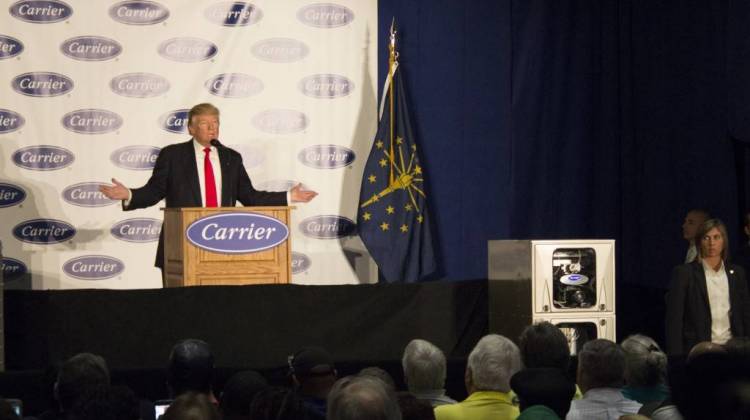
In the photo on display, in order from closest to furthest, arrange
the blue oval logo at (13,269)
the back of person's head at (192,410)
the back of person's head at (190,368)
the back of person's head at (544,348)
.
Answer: the back of person's head at (192,410) < the back of person's head at (190,368) < the back of person's head at (544,348) < the blue oval logo at (13,269)

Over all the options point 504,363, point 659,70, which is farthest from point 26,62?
point 504,363

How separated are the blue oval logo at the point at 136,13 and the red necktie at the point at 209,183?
2.00m

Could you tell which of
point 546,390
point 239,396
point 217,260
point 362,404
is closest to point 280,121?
point 217,260

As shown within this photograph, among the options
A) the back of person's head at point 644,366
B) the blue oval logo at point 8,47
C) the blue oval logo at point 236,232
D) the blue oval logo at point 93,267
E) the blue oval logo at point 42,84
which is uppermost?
the blue oval logo at point 8,47

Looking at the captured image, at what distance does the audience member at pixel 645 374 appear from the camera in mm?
4195

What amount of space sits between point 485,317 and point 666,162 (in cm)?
270

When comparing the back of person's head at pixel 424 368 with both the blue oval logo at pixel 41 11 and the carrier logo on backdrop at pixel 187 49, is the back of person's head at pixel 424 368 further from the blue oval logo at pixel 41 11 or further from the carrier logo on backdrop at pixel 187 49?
the blue oval logo at pixel 41 11

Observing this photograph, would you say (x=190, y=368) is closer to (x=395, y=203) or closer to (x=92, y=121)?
(x=395, y=203)

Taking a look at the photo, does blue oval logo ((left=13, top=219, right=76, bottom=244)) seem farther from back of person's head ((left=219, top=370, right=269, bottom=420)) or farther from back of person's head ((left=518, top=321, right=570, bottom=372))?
back of person's head ((left=219, top=370, right=269, bottom=420))

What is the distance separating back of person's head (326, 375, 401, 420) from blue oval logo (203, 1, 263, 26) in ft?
24.2

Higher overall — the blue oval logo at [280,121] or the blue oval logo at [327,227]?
the blue oval logo at [280,121]

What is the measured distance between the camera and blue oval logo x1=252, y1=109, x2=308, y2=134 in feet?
31.9

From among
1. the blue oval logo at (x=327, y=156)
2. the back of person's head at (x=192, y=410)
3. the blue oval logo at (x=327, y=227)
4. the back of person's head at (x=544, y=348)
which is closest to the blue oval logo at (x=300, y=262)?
the blue oval logo at (x=327, y=227)

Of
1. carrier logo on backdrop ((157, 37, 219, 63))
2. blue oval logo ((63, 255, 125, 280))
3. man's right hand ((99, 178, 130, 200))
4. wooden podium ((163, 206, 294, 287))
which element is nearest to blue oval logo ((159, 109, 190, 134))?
carrier logo on backdrop ((157, 37, 219, 63))
